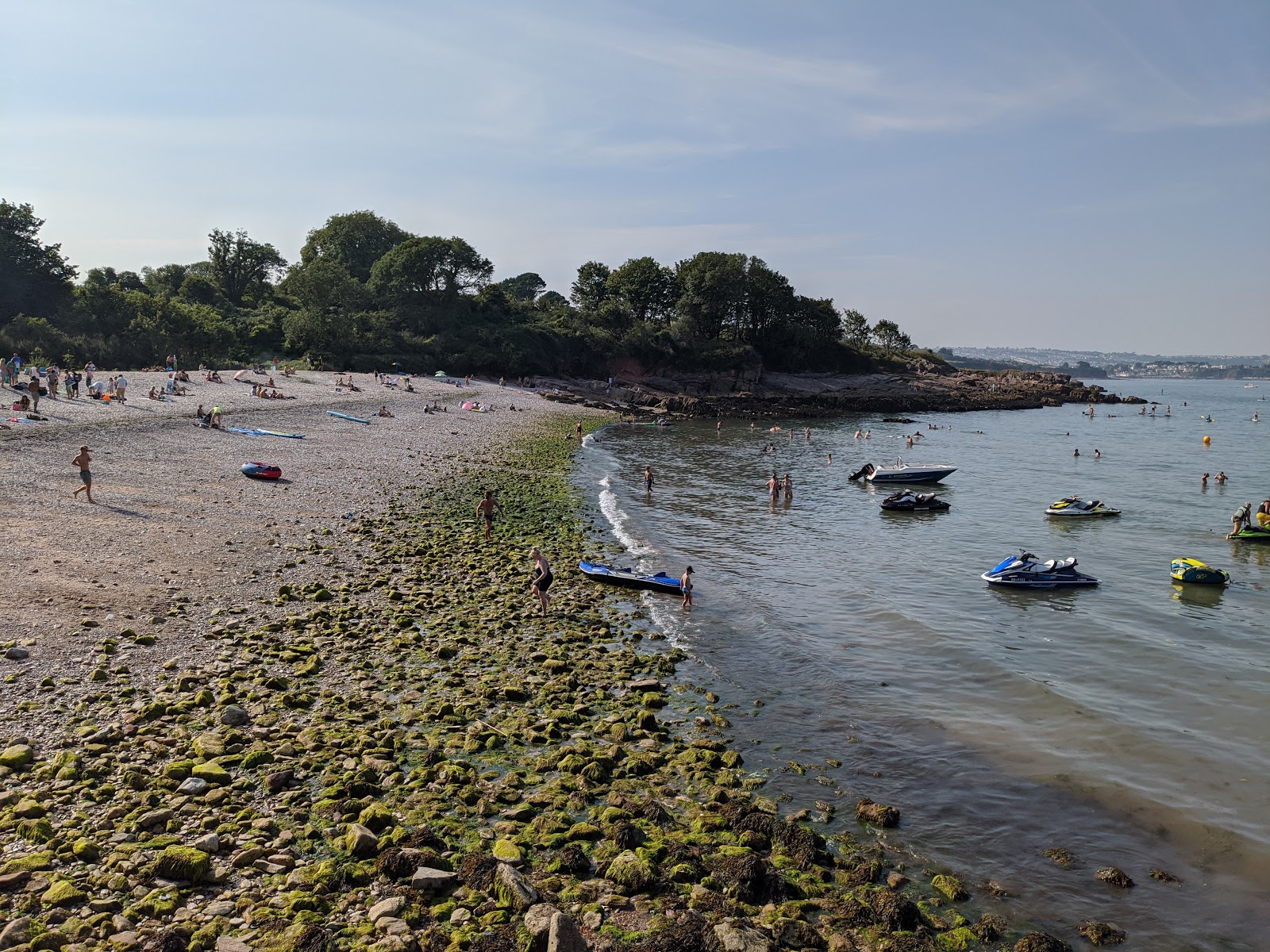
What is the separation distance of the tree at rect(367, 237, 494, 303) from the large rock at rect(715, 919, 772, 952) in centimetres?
11567

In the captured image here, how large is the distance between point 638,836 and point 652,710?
15.5 ft

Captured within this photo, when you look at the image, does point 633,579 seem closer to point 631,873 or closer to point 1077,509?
point 631,873

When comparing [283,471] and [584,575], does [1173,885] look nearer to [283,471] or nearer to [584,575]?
[584,575]

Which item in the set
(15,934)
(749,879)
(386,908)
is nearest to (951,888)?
(749,879)

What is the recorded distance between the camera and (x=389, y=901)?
29.2 feet

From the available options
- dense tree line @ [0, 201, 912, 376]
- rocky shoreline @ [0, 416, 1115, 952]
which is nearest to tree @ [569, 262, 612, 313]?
dense tree line @ [0, 201, 912, 376]

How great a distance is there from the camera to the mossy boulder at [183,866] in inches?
357

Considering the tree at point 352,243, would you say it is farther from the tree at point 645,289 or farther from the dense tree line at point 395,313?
the tree at point 645,289

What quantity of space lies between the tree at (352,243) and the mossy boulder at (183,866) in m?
133

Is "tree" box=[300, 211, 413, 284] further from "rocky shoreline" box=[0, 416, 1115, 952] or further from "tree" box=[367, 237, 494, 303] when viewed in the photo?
"rocky shoreline" box=[0, 416, 1115, 952]

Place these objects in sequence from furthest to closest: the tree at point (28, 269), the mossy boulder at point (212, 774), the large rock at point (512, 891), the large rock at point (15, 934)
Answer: the tree at point (28, 269)
the mossy boulder at point (212, 774)
the large rock at point (512, 891)
the large rock at point (15, 934)

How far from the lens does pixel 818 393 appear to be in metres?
127

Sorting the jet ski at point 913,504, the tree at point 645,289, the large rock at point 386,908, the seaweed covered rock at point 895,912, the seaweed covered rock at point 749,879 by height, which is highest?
the tree at point 645,289

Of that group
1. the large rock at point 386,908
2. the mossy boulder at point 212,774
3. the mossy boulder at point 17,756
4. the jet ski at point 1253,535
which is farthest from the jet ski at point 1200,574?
the mossy boulder at point 17,756
